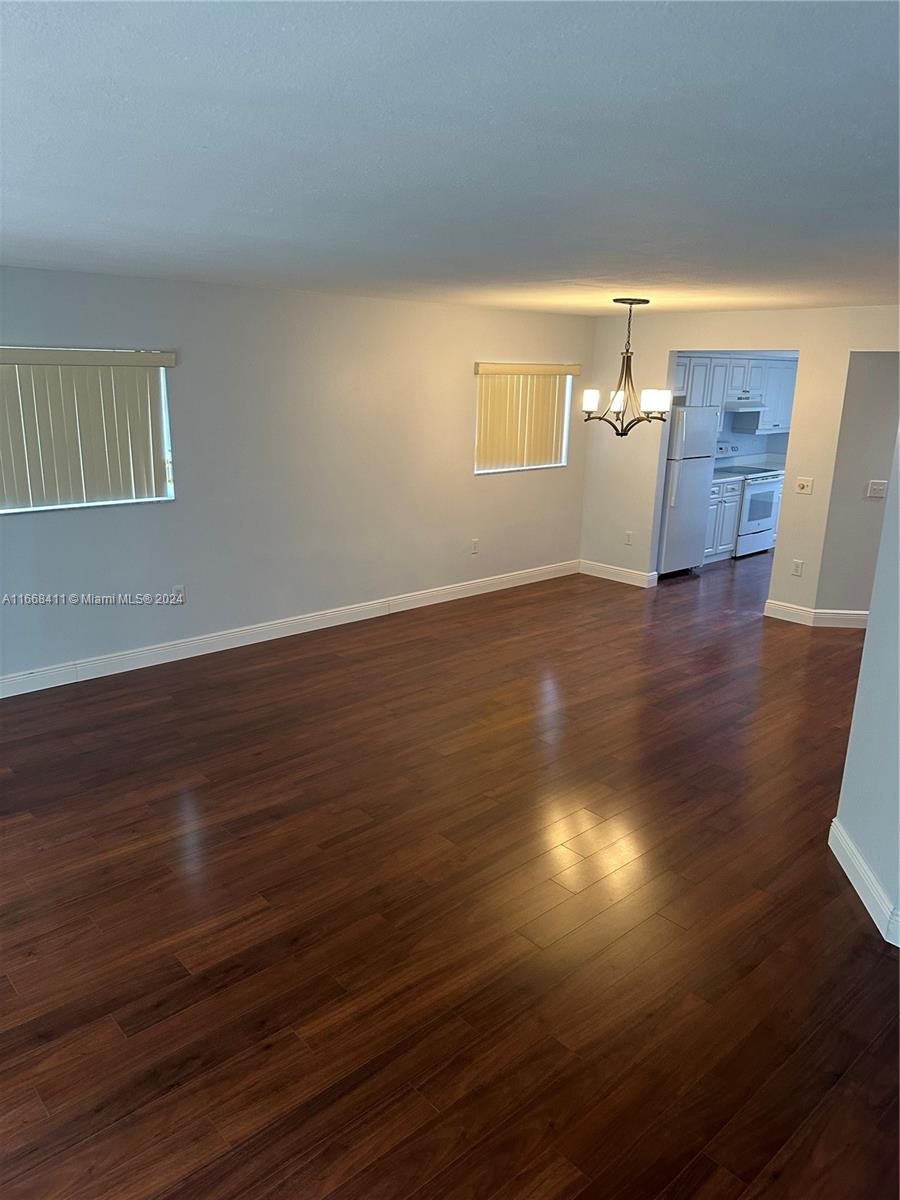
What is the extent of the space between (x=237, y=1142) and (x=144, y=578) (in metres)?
3.81

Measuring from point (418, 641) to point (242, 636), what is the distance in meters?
1.28

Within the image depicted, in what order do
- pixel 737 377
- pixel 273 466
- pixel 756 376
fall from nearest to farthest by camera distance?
pixel 273 466 < pixel 737 377 < pixel 756 376

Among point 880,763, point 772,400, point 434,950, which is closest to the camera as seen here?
point 434,950

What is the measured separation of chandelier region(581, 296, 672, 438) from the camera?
611 centimetres

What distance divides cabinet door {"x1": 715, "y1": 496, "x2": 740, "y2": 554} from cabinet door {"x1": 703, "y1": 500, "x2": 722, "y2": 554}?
3cm

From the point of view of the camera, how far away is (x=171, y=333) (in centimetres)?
507

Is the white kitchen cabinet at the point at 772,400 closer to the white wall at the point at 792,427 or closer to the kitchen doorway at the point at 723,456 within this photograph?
the kitchen doorway at the point at 723,456

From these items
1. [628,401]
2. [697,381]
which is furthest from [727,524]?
[628,401]

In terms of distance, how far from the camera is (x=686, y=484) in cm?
778

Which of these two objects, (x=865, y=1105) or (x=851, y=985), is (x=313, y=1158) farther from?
(x=851, y=985)

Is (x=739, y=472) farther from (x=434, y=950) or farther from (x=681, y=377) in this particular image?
(x=434, y=950)

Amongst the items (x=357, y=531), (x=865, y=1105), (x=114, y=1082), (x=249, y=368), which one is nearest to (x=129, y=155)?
(x=114, y=1082)

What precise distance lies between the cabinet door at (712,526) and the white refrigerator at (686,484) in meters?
0.32

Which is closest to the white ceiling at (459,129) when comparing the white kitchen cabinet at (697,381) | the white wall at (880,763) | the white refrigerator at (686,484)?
the white wall at (880,763)
